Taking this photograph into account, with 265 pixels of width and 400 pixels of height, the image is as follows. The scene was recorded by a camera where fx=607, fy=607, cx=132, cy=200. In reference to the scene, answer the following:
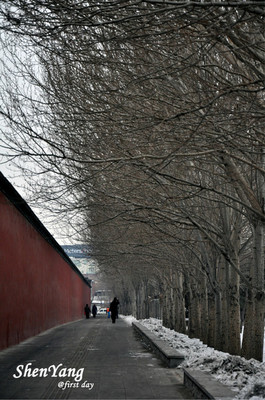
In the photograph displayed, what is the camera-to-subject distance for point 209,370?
32.7ft

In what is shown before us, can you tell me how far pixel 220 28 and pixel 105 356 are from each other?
9445 millimetres

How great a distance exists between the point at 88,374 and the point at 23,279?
9098mm

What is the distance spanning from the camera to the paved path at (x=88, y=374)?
29.8 feet

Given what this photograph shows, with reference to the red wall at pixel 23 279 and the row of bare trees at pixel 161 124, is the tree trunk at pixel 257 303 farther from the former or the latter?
the red wall at pixel 23 279

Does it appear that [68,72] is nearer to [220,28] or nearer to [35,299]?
[220,28]

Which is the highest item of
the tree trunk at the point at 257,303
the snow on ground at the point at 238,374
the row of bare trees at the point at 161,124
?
the row of bare trees at the point at 161,124

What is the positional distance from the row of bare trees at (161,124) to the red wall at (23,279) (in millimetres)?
1826

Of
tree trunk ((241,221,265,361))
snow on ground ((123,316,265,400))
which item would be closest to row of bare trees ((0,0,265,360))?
tree trunk ((241,221,265,361))

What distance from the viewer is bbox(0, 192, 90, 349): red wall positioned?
16359mm

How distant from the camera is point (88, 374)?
11062 mm

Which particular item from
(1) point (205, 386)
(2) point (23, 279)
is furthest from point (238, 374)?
(2) point (23, 279)

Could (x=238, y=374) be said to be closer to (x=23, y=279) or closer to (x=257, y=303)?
(x=257, y=303)

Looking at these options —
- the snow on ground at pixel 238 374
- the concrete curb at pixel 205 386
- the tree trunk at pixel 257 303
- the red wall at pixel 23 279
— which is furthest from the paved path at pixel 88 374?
the tree trunk at pixel 257 303

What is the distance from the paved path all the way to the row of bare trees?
2.83 meters
